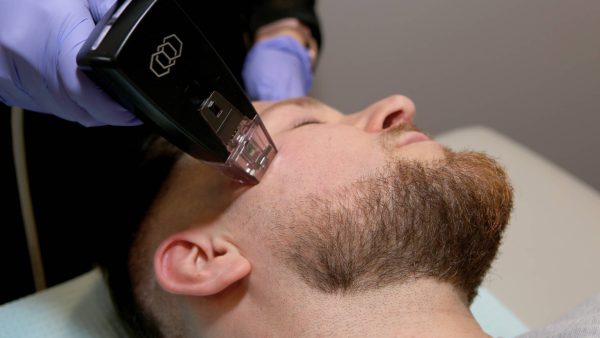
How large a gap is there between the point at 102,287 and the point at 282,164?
1.71 ft

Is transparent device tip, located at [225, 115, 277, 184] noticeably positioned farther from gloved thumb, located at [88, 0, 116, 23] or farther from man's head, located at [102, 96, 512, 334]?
gloved thumb, located at [88, 0, 116, 23]

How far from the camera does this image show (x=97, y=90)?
26.5 inches

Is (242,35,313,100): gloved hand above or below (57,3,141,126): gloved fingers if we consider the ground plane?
below

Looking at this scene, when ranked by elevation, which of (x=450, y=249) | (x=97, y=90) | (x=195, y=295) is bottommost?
(x=195, y=295)

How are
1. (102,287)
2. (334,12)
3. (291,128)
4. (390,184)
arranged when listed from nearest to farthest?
(390,184), (291,128), (102,287), (334,12)

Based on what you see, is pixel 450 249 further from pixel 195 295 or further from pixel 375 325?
pixel 195 295

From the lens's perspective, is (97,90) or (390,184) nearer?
(97,90)

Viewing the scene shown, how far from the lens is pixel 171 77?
0.63m

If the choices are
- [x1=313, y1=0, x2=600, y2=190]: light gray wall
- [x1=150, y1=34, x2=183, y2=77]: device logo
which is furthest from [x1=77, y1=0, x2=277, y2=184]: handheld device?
[x1=313, y1=0, x2=600, y2=190]: light gray wall

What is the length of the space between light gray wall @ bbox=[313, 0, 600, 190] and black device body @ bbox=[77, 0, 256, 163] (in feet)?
3.71

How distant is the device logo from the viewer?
614mm

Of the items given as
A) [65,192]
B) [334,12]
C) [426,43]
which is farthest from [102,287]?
[426,43]

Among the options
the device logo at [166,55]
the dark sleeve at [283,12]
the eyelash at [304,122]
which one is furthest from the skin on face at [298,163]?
the dark sleeve at [283,12]

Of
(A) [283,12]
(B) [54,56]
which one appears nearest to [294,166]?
(B) [54,56]
